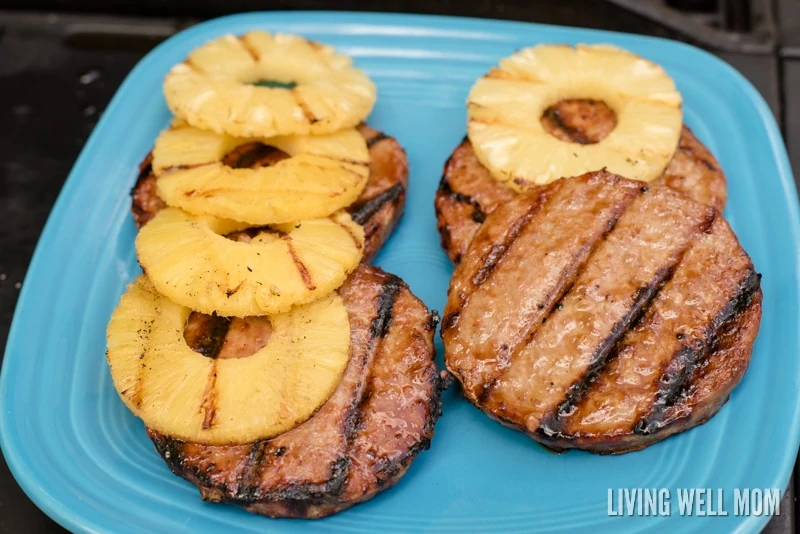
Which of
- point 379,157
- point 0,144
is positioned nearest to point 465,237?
point 379,157

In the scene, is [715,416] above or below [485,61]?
below

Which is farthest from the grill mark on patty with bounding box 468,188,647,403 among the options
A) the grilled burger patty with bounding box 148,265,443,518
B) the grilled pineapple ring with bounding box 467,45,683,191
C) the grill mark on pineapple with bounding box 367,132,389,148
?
the grill mark on pineapple with bounding box 367,132,389,148

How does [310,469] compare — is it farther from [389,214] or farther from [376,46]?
[376,46]

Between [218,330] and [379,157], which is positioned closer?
[218,330]

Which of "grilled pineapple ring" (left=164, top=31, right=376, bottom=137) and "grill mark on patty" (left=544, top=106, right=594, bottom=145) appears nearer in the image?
"grilled pineapple ring" (left=164, top=31, right=376, bottom=137)

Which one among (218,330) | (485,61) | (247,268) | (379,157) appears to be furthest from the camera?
(485,61)

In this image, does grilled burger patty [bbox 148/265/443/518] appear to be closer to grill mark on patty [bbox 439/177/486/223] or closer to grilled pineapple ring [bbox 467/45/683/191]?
grill mark on patty [bbox 439/177/486/223]
